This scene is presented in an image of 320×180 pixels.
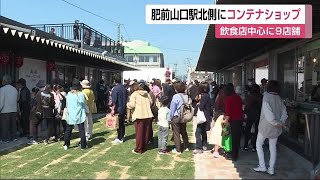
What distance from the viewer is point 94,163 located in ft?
28.9

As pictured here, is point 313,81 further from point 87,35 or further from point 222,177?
point 87,35

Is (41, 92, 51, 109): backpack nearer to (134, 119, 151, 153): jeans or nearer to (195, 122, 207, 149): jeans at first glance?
(134, 119, 151, 153): jeans

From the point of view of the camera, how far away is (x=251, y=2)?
781cm

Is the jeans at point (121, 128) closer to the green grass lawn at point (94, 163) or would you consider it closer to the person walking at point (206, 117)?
the green grass lawn at point (94, 163)

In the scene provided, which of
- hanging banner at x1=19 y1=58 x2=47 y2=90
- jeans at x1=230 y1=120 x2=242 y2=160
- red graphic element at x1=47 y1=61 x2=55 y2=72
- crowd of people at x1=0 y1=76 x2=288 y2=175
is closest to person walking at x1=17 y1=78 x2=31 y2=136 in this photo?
crowd of people at x1=0 y1=76 x2=288 y2=175

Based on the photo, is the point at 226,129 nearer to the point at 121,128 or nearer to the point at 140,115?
the point at 140,115

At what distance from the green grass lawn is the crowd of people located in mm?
456

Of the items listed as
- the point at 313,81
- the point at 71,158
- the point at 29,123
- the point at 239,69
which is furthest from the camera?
the point at 239,69

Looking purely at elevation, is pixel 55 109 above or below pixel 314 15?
below

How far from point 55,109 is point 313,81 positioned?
262 inches

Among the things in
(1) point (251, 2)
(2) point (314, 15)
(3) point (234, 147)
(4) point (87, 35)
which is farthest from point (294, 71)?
(4) point (87, 35)

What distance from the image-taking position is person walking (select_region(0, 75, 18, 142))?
11.4m

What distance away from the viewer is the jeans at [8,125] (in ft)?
37.7

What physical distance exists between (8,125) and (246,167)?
6556 millimetres
